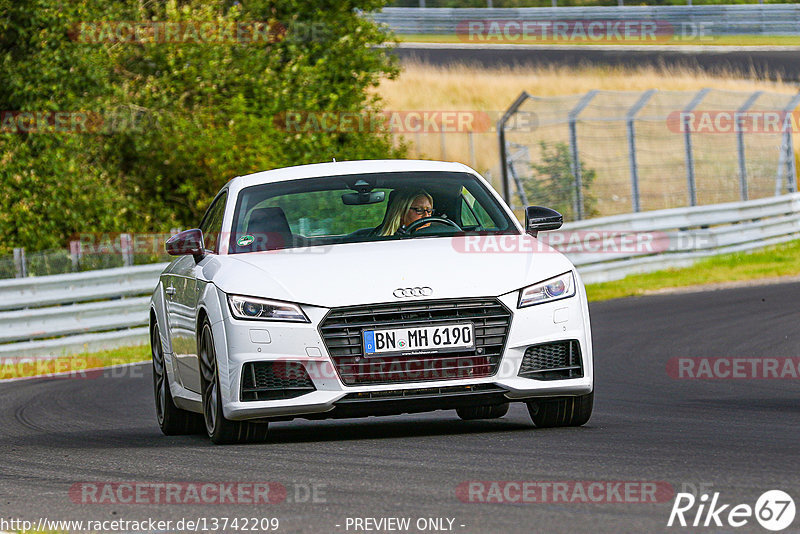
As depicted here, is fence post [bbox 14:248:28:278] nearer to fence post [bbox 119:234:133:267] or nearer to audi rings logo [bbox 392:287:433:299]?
fence post [bbox 119:234:133:267]

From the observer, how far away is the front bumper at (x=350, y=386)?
7.67 m

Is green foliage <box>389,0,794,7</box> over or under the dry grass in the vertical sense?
over

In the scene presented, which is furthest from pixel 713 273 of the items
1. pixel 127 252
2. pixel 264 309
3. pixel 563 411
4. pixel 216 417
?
pixel 264 309

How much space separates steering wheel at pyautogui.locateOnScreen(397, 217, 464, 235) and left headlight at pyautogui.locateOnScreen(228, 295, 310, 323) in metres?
1.18

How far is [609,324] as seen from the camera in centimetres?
1677

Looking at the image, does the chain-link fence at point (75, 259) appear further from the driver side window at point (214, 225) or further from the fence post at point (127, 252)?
the driver side window at point (214, 225)

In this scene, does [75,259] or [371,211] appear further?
[75,259]

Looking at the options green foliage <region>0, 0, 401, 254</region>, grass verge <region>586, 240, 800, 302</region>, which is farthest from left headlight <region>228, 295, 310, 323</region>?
green foliage <region>0, 0, 401, 254</region>

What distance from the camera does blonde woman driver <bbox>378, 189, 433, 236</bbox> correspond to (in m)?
8.80

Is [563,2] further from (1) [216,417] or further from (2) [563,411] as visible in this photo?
(1) [216,417]

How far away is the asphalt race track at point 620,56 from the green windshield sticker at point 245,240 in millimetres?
36872

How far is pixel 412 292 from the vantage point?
7648 mm

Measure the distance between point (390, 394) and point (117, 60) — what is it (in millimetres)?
20102

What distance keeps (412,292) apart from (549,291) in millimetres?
747
